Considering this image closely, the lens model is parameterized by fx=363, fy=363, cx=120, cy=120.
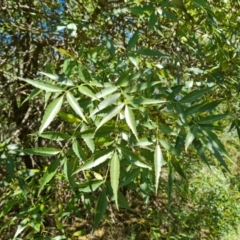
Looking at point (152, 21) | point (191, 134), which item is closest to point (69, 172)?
point (191, 134)

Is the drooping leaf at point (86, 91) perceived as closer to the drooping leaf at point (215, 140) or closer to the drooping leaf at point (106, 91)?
the drooping leaf at point (106, 91)

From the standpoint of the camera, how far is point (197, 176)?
9.21 ft

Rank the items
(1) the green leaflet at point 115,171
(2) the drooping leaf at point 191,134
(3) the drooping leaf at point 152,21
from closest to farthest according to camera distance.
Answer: (1) the green leaflet at point 115,171 → (2) the drooping leaf at point 191,134 → (3) the drooping leaf at point 152,21

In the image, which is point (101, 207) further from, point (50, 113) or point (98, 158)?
point (50, 113)

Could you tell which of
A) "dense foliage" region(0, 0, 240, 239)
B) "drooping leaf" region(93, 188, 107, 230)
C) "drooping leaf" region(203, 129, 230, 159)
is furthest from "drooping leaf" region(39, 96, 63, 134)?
"drooping leaf" region(203, 129, 230, 159)

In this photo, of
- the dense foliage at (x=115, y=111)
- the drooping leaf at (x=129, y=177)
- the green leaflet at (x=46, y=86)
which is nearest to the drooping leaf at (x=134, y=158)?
the dense foliage at (x=115, y=111)

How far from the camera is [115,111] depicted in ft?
2.81

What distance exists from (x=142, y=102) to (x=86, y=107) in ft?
0.70

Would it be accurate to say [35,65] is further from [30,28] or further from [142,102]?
[142,102]

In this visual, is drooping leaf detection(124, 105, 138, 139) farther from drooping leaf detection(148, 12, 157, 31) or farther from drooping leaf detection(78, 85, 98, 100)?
drooping leaf detection(148, 12, 157, 31)

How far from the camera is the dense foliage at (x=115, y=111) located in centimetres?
96

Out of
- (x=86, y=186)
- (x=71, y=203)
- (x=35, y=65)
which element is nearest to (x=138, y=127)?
(x=86, y=186)

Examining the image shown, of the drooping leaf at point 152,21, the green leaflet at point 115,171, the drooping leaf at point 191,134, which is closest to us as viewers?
the green leaflet at point 115,171

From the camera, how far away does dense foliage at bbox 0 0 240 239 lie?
3.14 feet
